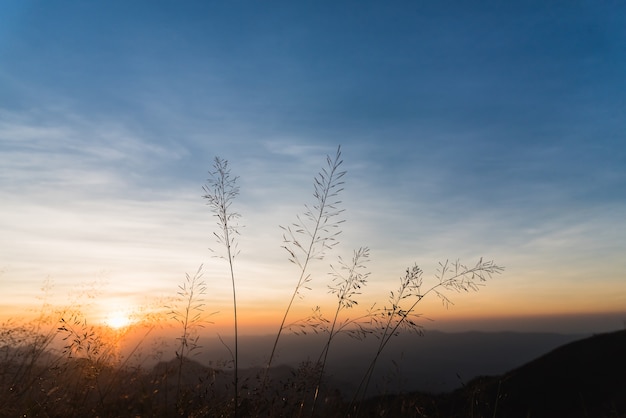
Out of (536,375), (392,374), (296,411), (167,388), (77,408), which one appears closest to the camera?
(77,408)

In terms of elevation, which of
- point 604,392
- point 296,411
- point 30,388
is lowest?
point 604,392

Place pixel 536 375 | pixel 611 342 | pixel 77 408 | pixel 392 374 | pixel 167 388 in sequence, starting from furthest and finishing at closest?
1. pixel 611 342
2. pixel 536 375
3. pixel 392 374
4. pixel 167 388
5. pixel 77 408

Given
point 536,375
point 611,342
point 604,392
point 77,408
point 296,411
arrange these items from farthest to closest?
point 611,342 → point 536,375 → point 604,392 → point 296,411 → point 77,408

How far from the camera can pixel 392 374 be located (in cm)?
455

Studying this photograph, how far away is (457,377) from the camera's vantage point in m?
4.06

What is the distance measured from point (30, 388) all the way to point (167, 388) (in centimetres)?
119

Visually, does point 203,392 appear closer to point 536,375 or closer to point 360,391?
point 360,391

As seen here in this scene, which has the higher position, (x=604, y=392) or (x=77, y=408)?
(x=77, y=408)

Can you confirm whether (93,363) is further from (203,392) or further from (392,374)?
(392,374)

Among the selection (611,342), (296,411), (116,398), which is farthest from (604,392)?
(116,398)

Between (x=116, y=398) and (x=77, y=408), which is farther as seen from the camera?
(x=116, y=398)

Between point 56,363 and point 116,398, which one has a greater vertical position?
point 56,363

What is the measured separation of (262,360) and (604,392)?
18661 millimetres

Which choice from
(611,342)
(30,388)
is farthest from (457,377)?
(611,342)
